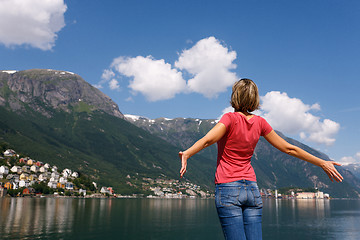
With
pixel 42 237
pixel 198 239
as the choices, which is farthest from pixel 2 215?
pixel 198 239

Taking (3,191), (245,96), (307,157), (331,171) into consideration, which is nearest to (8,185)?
(3,191)

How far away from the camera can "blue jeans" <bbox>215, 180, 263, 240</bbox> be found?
12.6 feet

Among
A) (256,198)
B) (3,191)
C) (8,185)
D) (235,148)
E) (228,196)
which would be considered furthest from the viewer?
(8,185)

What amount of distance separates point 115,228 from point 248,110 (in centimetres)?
8680

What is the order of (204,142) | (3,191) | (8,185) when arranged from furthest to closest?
(8,185) → (3,191) → (204,142)

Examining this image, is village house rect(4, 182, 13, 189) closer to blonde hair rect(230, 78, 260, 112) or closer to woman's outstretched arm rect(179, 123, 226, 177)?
woman's outstretched arm rect(179, 123, 226, 177)

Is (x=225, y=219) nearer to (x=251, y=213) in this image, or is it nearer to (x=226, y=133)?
(x=251, y=213)

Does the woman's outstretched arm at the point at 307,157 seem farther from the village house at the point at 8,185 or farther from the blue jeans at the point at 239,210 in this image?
the village house at the point at 8,185

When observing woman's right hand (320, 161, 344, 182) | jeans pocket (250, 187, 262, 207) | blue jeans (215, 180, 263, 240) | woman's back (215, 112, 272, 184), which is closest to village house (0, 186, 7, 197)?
woman's back (215, 112, 272, 184)

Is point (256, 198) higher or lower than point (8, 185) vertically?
higher

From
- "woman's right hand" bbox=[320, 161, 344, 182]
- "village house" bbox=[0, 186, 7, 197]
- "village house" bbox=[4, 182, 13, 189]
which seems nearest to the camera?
"woman's right hand" bbox=[320, 161, 344, 182]

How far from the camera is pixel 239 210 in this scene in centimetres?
392

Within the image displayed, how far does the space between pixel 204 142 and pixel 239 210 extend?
1057 mm

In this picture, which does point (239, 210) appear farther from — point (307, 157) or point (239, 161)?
point (307, 157)
